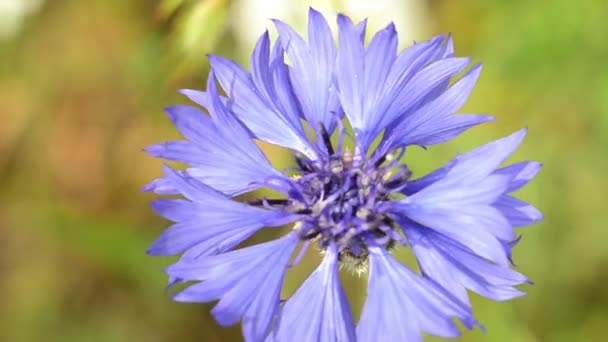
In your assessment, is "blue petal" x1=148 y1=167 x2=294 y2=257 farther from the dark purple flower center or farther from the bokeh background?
the bokeh background

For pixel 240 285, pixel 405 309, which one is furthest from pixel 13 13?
pixel 405 309

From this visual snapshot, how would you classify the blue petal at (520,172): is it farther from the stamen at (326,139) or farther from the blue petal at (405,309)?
the stamen at (326,139)

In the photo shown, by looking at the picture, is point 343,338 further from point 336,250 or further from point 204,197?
point 204,197

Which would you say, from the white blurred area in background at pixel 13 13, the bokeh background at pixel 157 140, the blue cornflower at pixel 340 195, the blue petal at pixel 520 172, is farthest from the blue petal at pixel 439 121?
the white blurred area in background at pixel 13 13

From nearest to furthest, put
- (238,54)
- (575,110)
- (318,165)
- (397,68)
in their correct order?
(397,68)
(318,165)
(238,54)
(575,110)

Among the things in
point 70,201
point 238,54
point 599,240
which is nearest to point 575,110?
point 599,240

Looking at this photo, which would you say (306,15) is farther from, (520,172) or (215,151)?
(520,172)
